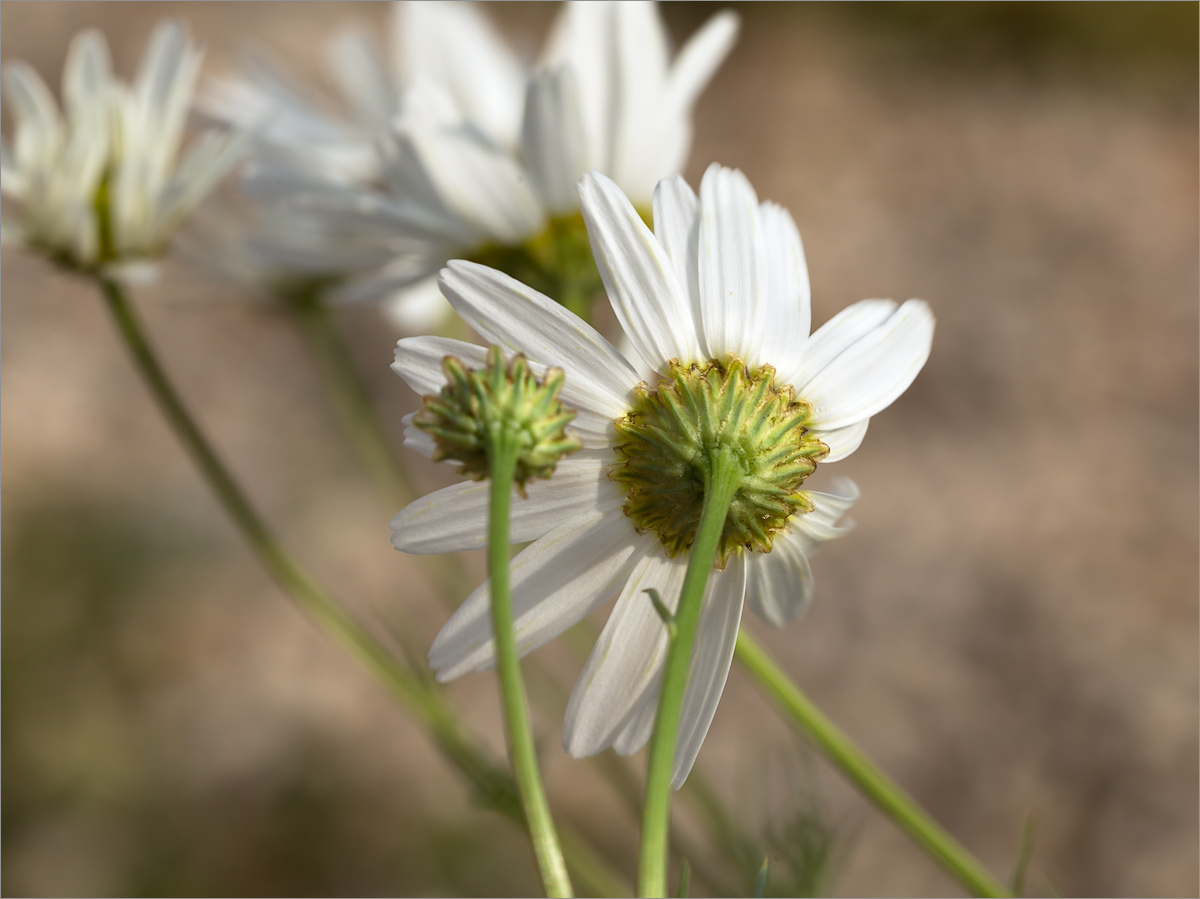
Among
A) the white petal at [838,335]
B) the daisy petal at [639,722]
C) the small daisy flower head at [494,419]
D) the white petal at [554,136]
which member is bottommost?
the daisy petal at [639,722]

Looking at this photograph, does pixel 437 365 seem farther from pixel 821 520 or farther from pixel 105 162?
pixel 105 162

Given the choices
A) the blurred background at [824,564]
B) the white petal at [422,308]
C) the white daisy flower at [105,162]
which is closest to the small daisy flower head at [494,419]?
the white daisy flower at [105,162]

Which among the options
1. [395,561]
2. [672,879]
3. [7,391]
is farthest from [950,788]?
[7,391]

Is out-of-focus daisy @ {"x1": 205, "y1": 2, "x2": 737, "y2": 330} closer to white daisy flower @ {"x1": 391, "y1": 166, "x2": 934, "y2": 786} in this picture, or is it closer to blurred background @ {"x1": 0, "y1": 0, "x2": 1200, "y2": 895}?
white daisy flower @ {"x1": 391, "y1": 166, "x2": 934, "y2": 786}

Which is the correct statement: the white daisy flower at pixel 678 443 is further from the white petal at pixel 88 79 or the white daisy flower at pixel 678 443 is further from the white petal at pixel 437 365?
the white petal at pixel 88 79

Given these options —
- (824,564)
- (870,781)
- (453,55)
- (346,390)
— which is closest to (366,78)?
(453,55)

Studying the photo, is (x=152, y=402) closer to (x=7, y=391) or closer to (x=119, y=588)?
(x=7, y=391)
